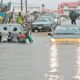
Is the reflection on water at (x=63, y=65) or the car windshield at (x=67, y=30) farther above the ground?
the car windshield at (x=67, y=30)

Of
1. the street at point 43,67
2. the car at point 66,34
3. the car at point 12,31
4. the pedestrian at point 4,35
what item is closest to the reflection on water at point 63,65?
the street at point 43,67

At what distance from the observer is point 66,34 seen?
87.4 feet

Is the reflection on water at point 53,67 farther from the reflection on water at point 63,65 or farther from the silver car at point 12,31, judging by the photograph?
the silver car at point 12,31

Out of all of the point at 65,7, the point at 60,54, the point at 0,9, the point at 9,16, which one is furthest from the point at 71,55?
the point at 65,7

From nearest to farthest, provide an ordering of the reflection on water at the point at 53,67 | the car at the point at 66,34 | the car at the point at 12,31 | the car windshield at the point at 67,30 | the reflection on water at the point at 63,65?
1. the reflection on water at the point at 53,67
2. the reflection on water at the point at 63,65
3. the car at the point at 66,34
4. the car windshield at the point at 67,30
5. the car at the point at 12,31

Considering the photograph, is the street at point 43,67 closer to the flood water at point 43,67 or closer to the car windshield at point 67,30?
the flood water at point 43,67

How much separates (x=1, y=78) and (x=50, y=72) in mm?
1859

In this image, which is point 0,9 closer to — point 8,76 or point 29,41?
point 29,41

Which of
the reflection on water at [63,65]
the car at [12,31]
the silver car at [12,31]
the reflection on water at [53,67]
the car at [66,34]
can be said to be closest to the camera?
the reflection on water at [53,67]

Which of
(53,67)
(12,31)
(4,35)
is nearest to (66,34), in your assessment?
(12,31)

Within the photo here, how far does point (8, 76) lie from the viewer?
1364 centimetres

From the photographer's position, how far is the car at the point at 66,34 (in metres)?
25.9

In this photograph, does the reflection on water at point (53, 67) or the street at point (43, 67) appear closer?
the reflection on water at point (53, 67)

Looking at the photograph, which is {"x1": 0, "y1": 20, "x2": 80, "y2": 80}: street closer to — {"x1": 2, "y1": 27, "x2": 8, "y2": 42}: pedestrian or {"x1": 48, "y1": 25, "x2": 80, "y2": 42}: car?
{"x1": 48, "y1": 25, "x2": 80, "y2": 42}: car
